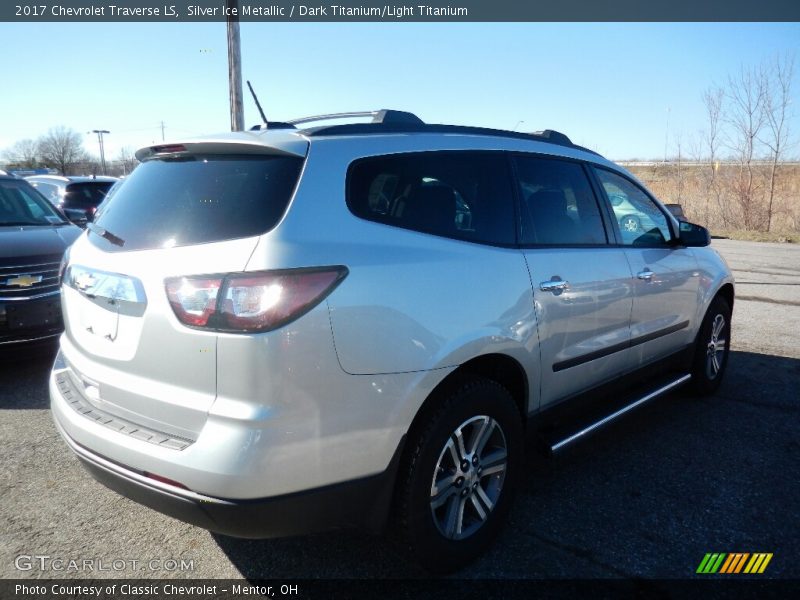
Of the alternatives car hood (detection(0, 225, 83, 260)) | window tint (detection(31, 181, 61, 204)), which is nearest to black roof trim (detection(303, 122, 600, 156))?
car hood (detection(0, 225, 83, 260))

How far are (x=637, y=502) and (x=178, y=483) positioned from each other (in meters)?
2.31

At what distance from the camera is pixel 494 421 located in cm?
262

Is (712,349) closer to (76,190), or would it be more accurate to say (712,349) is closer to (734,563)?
(734,563)

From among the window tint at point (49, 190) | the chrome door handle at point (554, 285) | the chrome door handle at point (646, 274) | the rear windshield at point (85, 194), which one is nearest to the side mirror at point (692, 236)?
the chrome door handle at point (646, 274)

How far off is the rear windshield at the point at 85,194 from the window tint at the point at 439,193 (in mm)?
10704

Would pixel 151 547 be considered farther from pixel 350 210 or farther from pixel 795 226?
pixel 795 226

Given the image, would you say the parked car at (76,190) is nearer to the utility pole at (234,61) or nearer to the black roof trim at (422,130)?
the utility pole at (234,61)

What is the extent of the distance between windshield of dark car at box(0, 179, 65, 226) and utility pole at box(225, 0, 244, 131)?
547 cm

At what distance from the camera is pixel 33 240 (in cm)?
529

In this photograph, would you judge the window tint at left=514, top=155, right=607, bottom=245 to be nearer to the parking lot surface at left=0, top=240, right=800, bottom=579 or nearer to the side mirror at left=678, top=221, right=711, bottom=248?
the side mirror at left=678, top=221, right=711, bottom=248

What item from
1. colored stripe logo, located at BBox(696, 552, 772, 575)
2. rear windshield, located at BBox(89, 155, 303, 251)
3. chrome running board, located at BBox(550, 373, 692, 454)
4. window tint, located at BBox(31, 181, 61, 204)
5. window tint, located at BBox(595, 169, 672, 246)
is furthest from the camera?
window tint, located at BBox(31, 181, 61, 204)

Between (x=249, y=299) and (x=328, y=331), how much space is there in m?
0.27

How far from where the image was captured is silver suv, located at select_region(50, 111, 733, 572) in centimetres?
192

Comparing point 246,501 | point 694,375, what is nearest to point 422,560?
point 246,501
